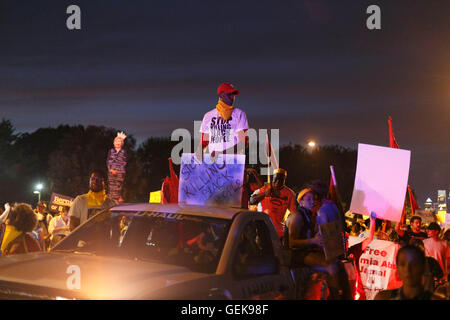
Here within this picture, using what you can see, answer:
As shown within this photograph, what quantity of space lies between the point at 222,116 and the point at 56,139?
8050 cm

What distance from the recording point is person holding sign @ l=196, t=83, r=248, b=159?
28.4 ft

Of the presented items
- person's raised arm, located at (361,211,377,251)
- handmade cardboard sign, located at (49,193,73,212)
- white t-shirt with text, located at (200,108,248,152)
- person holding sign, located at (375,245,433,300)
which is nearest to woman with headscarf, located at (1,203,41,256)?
white t-shirt with text, located at (200,108,248,152)

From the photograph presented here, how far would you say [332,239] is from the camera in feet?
26.2

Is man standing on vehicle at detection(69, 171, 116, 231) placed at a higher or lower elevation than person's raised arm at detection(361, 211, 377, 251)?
higher

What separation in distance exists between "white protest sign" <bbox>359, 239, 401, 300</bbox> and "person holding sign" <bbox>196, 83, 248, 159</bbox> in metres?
4.01

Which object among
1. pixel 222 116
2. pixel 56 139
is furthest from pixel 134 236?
pixel 56 139

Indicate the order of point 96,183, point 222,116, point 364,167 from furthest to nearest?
point 364,167 < point 96,183 < point 222,116

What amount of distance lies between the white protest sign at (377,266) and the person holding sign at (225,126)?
401 cm

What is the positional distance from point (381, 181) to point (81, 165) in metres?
63.2

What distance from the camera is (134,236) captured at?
22.4ft

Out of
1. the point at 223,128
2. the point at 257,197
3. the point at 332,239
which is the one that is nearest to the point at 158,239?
the point at 332,239

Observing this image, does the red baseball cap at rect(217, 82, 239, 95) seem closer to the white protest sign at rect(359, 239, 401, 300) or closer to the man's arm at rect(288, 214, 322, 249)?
the man's arm at rect(288, 214, 322, 249)

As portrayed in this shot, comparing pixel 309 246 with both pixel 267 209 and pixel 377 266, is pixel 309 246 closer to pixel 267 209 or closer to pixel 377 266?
pixel 267 209
